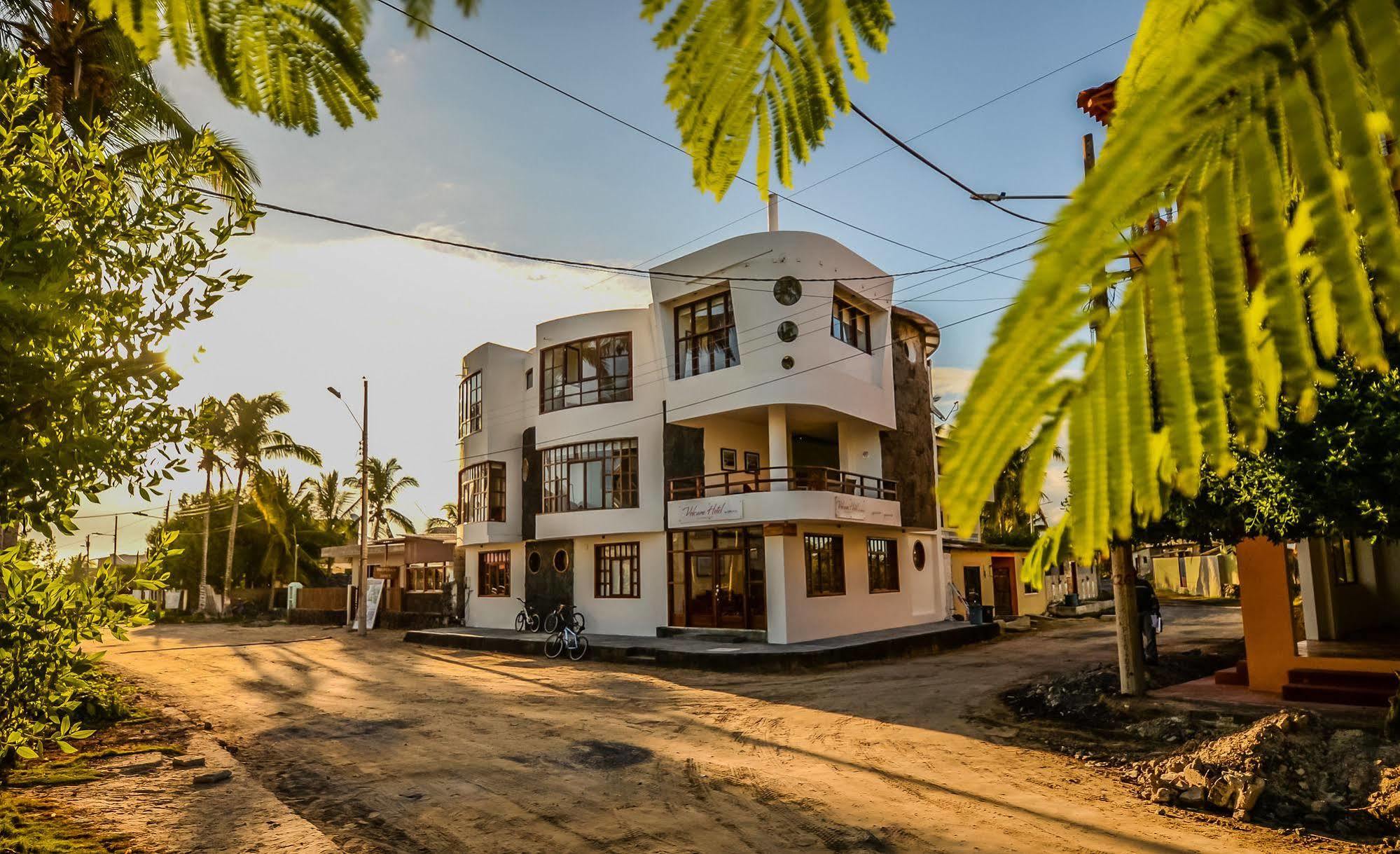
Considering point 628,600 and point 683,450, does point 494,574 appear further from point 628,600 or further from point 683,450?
point 683,450

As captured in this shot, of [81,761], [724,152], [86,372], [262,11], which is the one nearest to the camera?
[262,11]

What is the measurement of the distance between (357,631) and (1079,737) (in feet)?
88.8

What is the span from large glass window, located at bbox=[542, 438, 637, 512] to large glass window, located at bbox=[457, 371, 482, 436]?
456 cm

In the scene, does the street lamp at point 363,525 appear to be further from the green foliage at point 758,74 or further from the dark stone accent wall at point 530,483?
the green foliage at point 758,74

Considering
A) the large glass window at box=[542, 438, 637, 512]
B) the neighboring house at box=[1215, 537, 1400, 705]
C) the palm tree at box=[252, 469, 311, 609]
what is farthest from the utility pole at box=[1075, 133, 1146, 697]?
the palm tree at box=[252, 469, 311, 609]

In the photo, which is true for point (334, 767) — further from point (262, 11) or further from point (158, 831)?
point (262, 11)

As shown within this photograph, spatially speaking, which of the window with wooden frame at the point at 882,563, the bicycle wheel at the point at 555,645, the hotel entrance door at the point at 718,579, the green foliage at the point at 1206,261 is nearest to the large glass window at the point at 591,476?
the hotel entrance door at the point at 718,579

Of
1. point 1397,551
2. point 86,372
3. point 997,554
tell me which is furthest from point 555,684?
point 997,554

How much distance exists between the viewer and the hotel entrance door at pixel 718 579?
2159 cm

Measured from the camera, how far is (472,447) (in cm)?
2952

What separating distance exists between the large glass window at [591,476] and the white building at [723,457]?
6cm

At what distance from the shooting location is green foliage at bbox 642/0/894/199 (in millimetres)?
1308

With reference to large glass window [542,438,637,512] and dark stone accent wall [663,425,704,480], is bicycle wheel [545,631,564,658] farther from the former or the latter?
dark stone accent wall [663,425,704,480]

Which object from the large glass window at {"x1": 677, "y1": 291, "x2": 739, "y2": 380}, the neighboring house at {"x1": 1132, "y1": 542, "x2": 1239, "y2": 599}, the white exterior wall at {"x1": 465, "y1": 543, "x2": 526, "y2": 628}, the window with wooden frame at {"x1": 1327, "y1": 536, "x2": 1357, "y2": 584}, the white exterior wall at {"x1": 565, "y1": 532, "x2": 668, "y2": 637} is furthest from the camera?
the neighboring house at {"x1": 1132, "y1": 542, "x2": 1239, "y2": 599}
